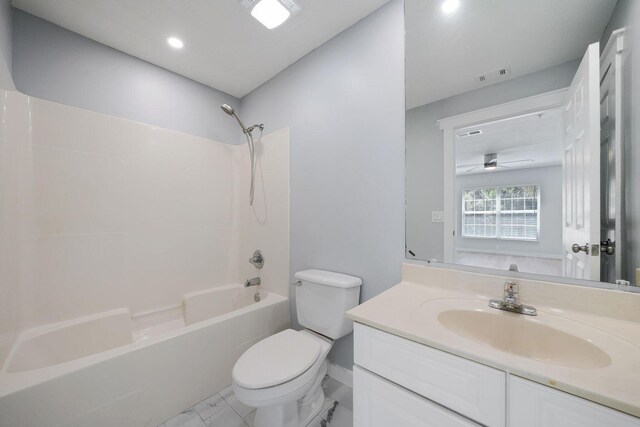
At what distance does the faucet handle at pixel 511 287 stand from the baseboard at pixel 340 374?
1.12 metres

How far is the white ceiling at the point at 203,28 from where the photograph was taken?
4.63 ft

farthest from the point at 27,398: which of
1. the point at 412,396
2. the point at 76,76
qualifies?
the point at 76,76

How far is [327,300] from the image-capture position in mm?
1486

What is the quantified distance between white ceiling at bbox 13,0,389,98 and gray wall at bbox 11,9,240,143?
0.08m

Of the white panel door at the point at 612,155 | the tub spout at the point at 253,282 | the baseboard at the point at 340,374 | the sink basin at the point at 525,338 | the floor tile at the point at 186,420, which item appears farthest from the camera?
the tub spout at the point at 253,282

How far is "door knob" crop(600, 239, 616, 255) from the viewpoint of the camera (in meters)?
0.85

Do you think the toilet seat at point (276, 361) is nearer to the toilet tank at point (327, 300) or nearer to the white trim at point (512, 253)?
the toilet tank at point (327, 300)

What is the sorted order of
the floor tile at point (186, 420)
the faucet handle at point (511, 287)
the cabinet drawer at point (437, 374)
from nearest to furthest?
the cabinet drawer at point (437, 374), the faucet handle at point (511, 287), the floor tile at point (186, 420)

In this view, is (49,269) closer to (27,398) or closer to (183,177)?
(27,398)

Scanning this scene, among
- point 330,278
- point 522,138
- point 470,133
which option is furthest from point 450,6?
point 330,278

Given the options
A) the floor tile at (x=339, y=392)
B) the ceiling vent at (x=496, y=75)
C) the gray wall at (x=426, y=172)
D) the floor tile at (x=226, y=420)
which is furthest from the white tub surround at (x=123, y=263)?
the ceiling vent at (x=496, y=75)

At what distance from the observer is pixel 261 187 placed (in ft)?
7.23

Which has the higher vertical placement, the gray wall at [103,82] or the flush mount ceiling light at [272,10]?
the flush mount ceiling light at [272,10]

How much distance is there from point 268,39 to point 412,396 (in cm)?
211
